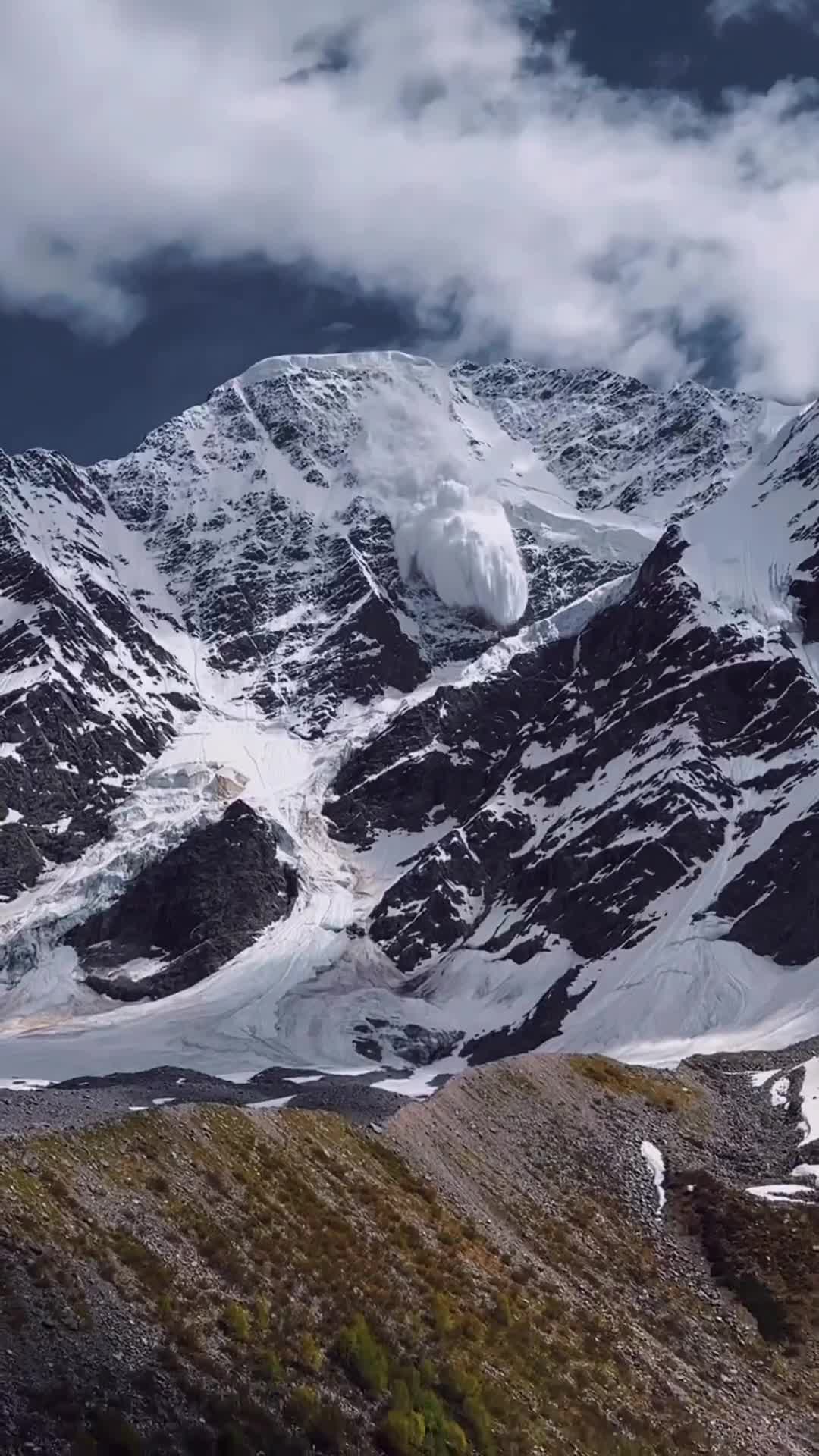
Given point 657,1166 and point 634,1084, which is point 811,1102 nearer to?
point 634,1084

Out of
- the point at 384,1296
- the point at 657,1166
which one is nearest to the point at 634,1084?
the point at 657,1166

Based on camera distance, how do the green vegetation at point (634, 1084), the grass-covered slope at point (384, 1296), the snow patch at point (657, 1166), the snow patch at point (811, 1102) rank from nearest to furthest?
the grass-covered slope at point (384, 1296) → the snow patch at point (657, 1166) → the green vegetation at point (634, 1084) → the snow patch at point (811, 1102)

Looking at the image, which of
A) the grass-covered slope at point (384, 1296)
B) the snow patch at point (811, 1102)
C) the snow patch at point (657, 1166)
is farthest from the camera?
the snow patch at point (811, 1102)

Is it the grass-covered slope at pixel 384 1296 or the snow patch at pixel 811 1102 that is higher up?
the grass-covered slope at pixel 384 1296

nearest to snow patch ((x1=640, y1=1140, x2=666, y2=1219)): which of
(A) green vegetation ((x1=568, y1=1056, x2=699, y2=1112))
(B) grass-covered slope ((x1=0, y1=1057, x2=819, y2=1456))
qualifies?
(B) grass-covered slope ((x1=0, y1=1057, x2=819, y2=1456))

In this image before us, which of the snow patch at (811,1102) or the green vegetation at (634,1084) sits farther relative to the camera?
the snow patch at (811,1102)

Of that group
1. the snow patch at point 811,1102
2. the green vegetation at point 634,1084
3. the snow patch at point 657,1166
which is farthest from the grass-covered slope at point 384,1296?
the snow patch at point 811,1102

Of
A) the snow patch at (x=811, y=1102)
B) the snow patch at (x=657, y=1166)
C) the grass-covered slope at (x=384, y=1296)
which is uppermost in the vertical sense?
the grass-covered slope at (x=384, y=1296)

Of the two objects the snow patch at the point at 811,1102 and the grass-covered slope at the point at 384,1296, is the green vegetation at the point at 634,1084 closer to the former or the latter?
the snow patch at the point at 811,1102

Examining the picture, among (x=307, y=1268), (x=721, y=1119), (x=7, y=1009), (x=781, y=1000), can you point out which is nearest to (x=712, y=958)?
(x=781, y=1000)
